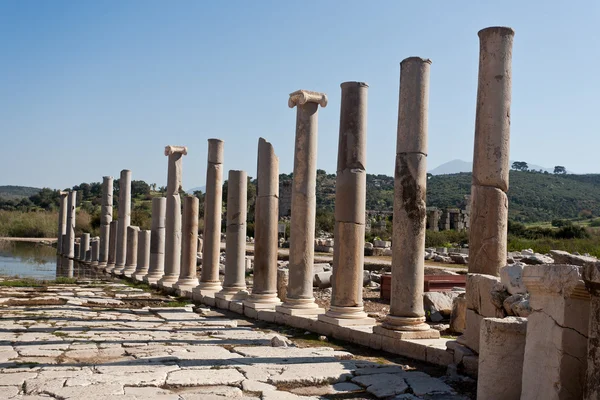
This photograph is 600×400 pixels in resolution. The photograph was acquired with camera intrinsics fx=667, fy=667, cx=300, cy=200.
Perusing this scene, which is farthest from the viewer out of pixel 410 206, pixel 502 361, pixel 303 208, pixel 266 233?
pixel 266 233

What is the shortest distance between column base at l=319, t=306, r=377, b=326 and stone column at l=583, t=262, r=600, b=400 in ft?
20.4

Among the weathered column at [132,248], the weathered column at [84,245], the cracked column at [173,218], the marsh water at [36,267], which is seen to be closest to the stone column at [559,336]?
the cracked column at [173,218]

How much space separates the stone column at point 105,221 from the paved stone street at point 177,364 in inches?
724

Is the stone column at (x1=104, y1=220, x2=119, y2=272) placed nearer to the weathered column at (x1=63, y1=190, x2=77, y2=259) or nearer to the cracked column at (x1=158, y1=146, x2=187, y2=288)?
the weathered column at (x1=63, y1=190, x2=77, y2=259)

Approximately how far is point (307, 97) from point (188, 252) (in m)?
7.84

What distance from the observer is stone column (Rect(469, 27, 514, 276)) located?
368 inches

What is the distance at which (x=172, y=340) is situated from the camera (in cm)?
1036

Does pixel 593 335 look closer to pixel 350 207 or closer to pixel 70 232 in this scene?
pixel 350 207

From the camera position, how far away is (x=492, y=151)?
934 centimetres

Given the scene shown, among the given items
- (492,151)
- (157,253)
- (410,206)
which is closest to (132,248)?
(157,253)

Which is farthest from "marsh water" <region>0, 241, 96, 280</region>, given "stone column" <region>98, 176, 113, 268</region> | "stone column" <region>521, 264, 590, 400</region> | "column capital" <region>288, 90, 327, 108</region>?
"stone column" <region>521, 264, 590, 400</region>

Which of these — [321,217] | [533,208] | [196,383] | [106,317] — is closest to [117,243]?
[106,317]

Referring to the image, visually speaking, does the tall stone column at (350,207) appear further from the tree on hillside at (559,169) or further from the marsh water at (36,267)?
the tree on hillside at (559,169)

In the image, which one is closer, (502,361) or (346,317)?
(502,361)
